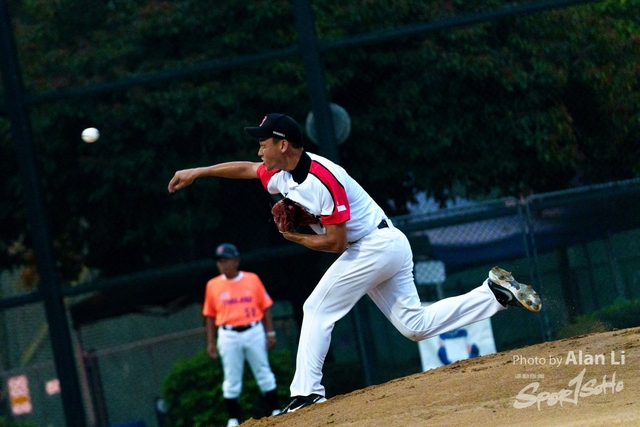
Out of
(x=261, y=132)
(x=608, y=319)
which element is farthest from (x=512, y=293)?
(x=608, y=319)

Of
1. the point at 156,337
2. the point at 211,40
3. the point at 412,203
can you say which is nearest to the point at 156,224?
the point at 156,337

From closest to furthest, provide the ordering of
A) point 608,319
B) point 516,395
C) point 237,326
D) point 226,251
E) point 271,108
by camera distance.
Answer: point 516,395, point 608,319, point 226,251, point 237,326, point 271,108

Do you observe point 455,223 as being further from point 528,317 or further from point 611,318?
point 611,318

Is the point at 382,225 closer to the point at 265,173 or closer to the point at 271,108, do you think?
the point at 265,173

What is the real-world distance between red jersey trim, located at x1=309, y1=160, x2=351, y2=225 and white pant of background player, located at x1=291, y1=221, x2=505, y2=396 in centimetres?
33

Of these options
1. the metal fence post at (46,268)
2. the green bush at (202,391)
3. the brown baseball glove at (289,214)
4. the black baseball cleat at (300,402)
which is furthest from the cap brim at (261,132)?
the metal fence post at (46,268)

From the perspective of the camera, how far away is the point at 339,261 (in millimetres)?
5473

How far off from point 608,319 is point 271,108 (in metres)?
3.77

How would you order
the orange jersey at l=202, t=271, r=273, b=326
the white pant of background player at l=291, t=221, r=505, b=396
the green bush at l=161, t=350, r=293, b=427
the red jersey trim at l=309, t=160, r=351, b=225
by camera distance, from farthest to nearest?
the green bush at l=161, t=350, r=293, b=427
the orange jersey at l=202, t=271, r=273, b=326
the white pant of background player at l=291, t=221, r=505, b=396
the red jersey trim at l=309, t=160, r=351, b=225

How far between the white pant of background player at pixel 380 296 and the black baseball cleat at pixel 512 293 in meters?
0.06

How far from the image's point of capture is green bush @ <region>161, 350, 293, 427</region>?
29.7 feet

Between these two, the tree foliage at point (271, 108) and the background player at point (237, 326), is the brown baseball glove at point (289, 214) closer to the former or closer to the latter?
the background player at point (237, 326)

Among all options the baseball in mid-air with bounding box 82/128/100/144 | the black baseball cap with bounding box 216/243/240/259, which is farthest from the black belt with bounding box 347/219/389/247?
the baseball in mid-air with bounding box 82/128/100/144

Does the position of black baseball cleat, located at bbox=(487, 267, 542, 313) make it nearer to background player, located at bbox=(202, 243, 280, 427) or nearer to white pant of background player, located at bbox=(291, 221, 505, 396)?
white pant of background player, located at bbox=(291, 221, 505, 396)
